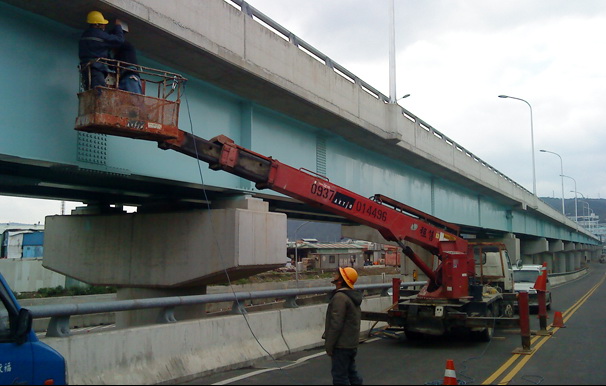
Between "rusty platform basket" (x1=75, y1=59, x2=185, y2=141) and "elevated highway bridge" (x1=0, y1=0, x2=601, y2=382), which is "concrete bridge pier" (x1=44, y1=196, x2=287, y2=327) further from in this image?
"rusty platform basket" (x1=75, y1=59, x2=185, y2=141)

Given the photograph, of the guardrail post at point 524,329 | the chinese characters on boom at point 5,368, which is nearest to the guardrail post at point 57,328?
the chinese characters on boom at point 5,368

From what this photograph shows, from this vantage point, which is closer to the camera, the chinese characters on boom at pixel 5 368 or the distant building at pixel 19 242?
the chinese characters on boom at pixel 5 368

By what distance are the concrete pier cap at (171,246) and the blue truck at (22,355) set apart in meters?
5.37

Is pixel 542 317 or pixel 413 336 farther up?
pixel 542 317

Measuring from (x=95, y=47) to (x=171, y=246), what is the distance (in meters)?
4.93

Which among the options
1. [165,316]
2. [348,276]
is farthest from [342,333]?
[165,316]

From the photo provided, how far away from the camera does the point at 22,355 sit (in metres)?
5.49

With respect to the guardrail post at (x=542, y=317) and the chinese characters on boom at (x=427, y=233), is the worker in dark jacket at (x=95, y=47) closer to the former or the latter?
the chinese characters on boom at (x=427, y=233)

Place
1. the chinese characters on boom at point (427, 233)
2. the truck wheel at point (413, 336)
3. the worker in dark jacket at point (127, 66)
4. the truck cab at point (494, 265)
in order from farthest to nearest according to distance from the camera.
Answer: the truck cab at point (494, 265) < the truck wheel at point (413, 336) < the chinese characters on boom at point (427, 233) < the worker in dark jacket at point (127, 66)

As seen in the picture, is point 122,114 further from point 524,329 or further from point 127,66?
point 524,329

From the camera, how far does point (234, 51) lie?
419 inches

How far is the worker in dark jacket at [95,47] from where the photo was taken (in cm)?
802

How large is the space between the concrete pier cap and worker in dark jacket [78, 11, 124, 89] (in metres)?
4.03

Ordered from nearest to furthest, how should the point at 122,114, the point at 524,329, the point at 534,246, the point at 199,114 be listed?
1. the point at 122,114
2. the point at 199,114
3. the point at 524,329
4. the point at 534,246
